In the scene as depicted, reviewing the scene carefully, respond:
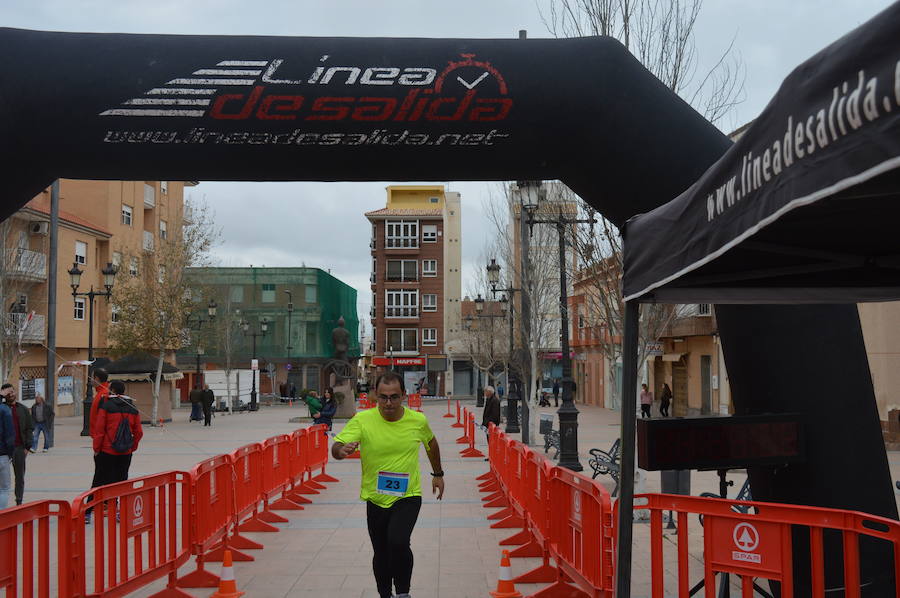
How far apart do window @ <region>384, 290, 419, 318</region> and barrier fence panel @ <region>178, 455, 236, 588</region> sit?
6566 cm

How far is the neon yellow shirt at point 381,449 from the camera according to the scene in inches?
252

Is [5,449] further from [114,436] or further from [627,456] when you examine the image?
[627,456]

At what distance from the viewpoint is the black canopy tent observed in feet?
8.21

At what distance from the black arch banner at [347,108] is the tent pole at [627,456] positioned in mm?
2223

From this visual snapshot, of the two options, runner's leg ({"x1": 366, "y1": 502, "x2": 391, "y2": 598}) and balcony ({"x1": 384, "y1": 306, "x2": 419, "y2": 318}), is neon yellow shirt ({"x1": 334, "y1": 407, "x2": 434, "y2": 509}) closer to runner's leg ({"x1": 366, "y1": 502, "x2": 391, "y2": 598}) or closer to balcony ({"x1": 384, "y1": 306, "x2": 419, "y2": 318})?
runner's leg ({"x1": 366, "y1": 502, "x2": 391, "y2": 598})

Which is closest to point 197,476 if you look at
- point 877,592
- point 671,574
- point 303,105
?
point 303,105

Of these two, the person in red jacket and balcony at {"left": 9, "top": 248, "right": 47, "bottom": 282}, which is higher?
balcony at {"left": 9, "top": 248, "right": 47, "bottom": 282}

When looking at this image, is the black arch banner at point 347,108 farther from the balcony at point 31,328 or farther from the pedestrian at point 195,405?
the pedestrian at point 195,405

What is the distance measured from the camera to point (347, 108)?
739 cm

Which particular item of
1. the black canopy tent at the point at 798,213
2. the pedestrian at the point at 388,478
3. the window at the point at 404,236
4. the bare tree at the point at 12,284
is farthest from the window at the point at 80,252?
the black canopy tent at the point at 798,213

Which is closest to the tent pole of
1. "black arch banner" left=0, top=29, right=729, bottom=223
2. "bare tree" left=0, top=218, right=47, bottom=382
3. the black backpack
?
"black arch banner" left=0, top=29, right=729, bottom=223

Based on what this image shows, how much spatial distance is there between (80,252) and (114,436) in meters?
38.2

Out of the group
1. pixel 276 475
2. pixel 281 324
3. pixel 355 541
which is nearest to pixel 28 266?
pixel 276 475

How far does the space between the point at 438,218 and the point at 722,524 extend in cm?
7112
